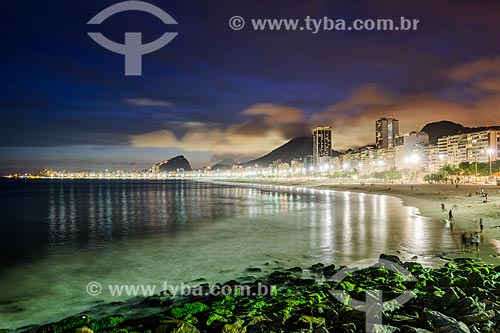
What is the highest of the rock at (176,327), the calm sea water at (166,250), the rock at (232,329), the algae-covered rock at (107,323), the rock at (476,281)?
the rock at (476,281)

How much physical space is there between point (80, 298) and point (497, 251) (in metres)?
18.9

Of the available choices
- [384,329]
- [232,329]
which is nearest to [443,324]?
[384,329]

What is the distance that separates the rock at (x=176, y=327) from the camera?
8359 millimetres

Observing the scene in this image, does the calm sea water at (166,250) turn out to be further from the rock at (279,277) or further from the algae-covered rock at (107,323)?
the algae-covered rock at (107,323)

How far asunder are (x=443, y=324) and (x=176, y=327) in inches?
238

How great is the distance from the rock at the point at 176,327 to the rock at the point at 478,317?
629cm

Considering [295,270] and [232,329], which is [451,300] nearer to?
[232,329]

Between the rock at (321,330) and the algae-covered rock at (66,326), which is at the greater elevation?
the rock at (321,330)

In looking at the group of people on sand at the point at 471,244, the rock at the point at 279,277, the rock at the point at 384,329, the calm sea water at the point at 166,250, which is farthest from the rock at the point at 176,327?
the group of people on sand at the point at 471,244

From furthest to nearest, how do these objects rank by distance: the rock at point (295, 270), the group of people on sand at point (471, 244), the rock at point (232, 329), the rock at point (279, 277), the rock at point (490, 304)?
the group of people on sand at point (471, 244)
the rock at point (295, 270)
the rock at point (279, 277)
the rock at point (490, 304)
the rock at point (232, 329)

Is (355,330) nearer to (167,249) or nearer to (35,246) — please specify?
(167,249)

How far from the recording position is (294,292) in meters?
12.5

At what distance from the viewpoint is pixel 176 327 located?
8469 mm

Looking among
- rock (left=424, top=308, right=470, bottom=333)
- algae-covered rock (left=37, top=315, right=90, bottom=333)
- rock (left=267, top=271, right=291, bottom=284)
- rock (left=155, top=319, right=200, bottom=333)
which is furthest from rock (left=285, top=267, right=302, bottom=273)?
algae-covered rock (left=37, top=315, right=90, bottom=333)
